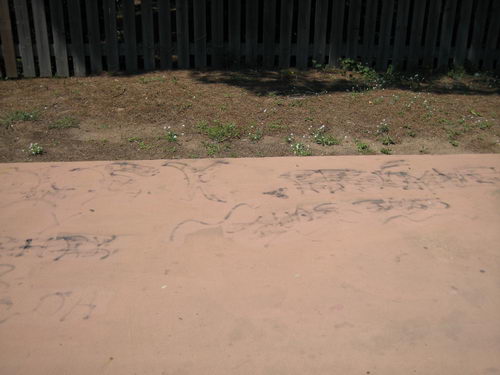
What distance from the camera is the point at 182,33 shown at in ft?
27.1

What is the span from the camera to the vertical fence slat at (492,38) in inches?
340

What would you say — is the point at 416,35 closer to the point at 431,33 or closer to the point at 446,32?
the point at 431,33

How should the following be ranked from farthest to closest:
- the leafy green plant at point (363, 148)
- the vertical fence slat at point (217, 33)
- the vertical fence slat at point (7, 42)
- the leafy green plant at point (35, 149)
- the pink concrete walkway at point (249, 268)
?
the vertical fence slat at point (217, 33), the vertical fence slat at point (7, 42), the leafy green plant at point (363, 148), the leafy green plant at point (35, 149), the pink concrete walkway at point (249, 268)

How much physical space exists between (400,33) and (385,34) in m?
0.26

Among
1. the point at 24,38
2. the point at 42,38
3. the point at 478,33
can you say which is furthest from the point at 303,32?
the point at 24,38

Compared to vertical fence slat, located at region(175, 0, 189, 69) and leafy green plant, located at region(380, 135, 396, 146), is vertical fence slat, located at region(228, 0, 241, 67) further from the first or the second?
leafy green plant, located at region(380, 135, 396, 146)

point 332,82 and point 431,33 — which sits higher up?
point 431,33

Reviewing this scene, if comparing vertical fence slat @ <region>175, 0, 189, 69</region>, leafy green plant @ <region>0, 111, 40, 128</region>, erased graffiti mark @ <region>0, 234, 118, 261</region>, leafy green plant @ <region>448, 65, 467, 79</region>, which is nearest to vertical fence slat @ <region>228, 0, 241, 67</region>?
vertical fence slat @ <region>175, 0, 189, 69</region>

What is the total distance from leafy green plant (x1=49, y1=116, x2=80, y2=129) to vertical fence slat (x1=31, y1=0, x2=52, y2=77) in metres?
1.98

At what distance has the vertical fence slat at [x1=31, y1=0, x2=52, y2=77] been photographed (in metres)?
7.79

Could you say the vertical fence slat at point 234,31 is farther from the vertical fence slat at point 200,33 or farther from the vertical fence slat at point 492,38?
the vertical fence slat at point 492,38

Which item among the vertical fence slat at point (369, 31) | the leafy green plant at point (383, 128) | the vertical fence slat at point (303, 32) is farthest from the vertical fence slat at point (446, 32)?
the leafy green plant at point (383, 128)

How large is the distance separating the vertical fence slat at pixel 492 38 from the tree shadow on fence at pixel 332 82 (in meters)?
0.41

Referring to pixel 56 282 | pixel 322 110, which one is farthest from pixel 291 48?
pixel 56 282
